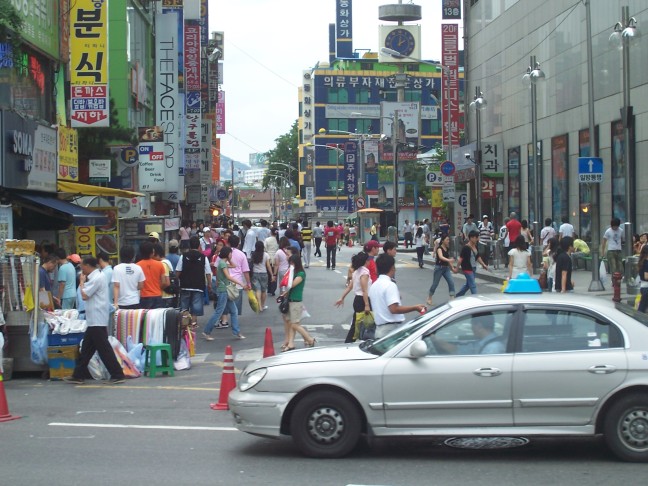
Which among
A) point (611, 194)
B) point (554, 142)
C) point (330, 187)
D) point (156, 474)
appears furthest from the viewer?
point (330, 187)

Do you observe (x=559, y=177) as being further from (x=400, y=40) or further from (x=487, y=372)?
(x=400, y=40)

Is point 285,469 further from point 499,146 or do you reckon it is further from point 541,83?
point 499,146

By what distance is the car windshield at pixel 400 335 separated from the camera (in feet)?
27.2

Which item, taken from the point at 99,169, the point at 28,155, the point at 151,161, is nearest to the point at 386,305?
the point at 28,155

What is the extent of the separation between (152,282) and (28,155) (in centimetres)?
533

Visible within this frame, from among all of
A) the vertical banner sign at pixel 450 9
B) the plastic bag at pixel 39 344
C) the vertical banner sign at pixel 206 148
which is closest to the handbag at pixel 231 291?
the plastic bag at pixel 39 344

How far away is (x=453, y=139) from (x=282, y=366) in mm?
40601

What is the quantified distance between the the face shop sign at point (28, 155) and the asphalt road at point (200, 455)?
24.9 ft

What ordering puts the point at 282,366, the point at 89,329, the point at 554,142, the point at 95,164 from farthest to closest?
the point at 554,142 < the point at 95,164 < the point at 89,329 < the point at 282,366

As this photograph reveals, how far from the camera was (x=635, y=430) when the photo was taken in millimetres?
7812

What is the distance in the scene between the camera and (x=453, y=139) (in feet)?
157

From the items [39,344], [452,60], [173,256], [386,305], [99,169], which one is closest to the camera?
[386,305]

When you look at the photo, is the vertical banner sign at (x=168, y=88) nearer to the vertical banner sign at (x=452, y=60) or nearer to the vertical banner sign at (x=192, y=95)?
the vertical banner sign at (x=192, y=95)

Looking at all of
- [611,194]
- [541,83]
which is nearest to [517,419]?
[611,194]
